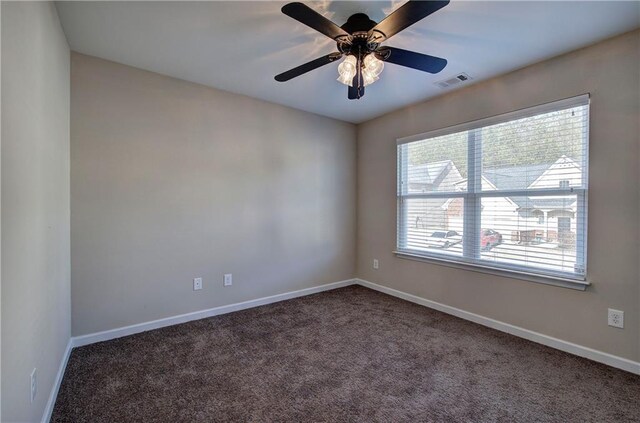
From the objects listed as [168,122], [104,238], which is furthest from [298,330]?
[168,122]

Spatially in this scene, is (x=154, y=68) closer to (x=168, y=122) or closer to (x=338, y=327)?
(x=168, y=122)

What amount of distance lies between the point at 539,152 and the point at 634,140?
0.56 m

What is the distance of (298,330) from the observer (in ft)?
9.07

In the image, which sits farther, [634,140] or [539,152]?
[539,152]

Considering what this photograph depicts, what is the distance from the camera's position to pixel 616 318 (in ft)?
7.02

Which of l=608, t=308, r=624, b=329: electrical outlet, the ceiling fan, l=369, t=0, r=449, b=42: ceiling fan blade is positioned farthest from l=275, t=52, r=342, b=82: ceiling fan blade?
l=608, t=308, r=624, b=329: electrical outlet

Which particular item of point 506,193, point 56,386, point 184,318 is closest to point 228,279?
point 184,318

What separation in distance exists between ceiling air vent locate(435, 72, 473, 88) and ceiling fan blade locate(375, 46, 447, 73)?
1083 mm

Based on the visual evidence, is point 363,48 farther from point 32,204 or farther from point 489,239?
point 489,239

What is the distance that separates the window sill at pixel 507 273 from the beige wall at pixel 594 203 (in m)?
0.05

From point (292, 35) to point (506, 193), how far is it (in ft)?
7.53

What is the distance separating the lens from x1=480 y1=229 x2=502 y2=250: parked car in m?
2.81

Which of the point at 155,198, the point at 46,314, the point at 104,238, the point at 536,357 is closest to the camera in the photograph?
the point at 46,314

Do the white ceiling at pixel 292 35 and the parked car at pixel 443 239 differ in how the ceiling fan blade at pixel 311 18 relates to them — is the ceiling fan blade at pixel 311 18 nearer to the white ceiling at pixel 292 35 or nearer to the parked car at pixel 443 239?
the white ceiling at pixel 292 35
